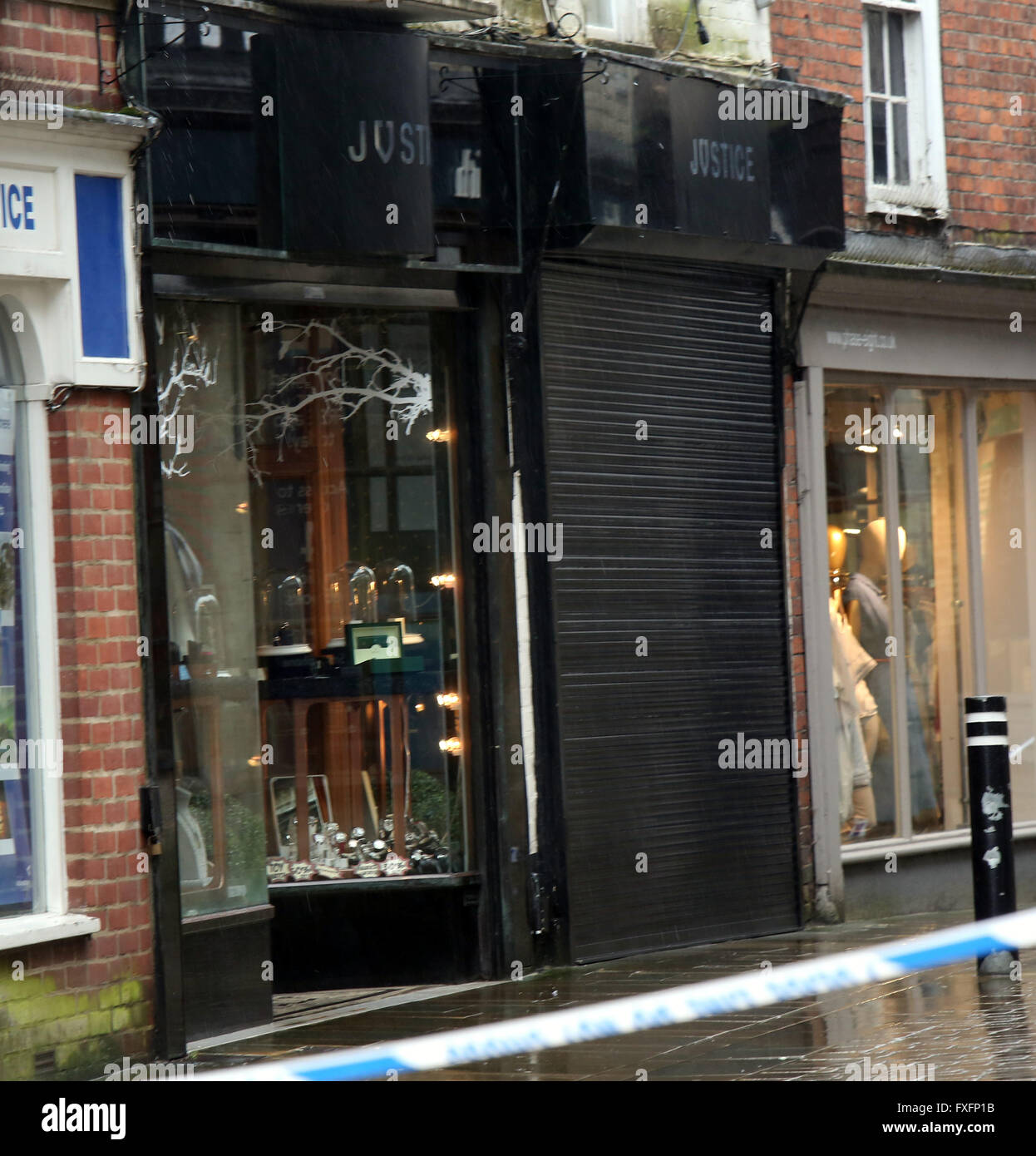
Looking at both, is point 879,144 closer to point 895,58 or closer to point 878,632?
point 895,58

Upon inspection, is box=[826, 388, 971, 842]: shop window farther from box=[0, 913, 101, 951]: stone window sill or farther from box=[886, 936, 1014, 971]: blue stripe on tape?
box=[0, 913, 101, 951]: stone window sill

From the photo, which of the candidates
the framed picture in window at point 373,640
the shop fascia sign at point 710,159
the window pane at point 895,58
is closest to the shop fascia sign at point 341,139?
the shop fascia sign at point 710,159

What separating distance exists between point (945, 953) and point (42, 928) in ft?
14.1

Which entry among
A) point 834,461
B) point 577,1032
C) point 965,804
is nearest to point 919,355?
point 834,461

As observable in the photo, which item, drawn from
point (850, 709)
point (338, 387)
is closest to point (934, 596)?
point (850, 709)

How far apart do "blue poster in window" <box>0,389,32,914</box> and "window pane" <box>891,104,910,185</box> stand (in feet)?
21.3

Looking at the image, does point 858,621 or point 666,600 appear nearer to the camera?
point 666,600

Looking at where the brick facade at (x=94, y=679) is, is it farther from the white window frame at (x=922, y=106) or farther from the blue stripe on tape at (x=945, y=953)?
the white window frame at (x=922, y=106)

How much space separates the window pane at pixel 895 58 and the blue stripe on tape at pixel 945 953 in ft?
18.4

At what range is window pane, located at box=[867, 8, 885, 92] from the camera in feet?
39.4

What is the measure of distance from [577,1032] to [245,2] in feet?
15.2

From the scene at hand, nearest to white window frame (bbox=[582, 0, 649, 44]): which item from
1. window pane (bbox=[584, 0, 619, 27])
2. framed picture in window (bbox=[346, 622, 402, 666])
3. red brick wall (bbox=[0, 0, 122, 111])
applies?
window pane (bbox=[584, 0, 619, 27])

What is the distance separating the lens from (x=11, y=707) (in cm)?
762

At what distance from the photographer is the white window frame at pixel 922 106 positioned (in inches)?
472
